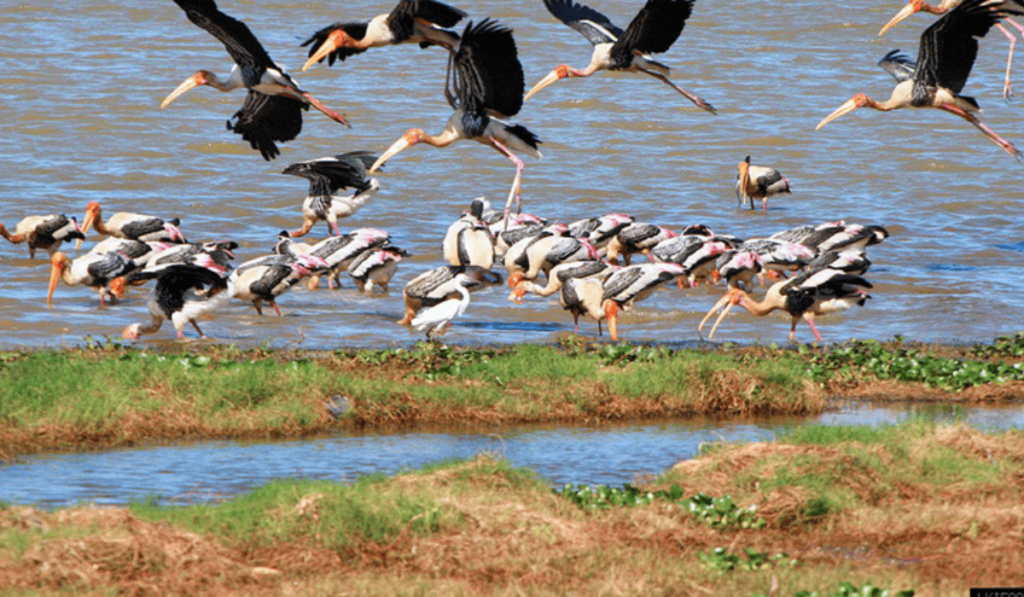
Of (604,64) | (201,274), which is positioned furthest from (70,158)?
(201,274)

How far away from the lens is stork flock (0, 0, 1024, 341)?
1291cm

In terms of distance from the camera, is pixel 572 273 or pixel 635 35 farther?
pixel 635 35

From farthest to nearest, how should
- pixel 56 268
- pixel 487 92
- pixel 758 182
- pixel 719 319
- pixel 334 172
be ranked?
1. pixel 758 182
2. pixel 334 172
3. pixel 487 92
4. pixel 56 268
5. pixel 719 319

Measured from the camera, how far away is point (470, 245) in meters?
15.7

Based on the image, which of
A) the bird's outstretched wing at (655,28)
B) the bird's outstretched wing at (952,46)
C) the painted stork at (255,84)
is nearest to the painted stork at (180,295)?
the painted stork at (255,84)

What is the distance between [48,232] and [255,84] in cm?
331

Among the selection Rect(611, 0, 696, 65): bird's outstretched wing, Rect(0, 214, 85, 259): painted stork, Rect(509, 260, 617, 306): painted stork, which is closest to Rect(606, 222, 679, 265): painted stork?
Rect(611, 0, 696, 65): bird's outstretched wing

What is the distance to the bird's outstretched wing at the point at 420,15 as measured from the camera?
1395 centimetres

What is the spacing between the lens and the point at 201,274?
11.9 meters

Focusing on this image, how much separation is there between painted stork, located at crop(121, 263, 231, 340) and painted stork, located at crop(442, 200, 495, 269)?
149 inches

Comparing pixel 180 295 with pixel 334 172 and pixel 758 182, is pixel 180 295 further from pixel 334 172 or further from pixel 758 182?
pixel 758 182

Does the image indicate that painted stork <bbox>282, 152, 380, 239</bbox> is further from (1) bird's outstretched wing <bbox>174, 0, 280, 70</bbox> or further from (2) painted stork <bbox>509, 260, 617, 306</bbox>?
(2) painted stork <bbox>509, 260, 617, 306</bbox>

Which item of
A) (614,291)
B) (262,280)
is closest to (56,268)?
(262,280)

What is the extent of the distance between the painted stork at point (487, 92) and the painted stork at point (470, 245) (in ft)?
1.93
